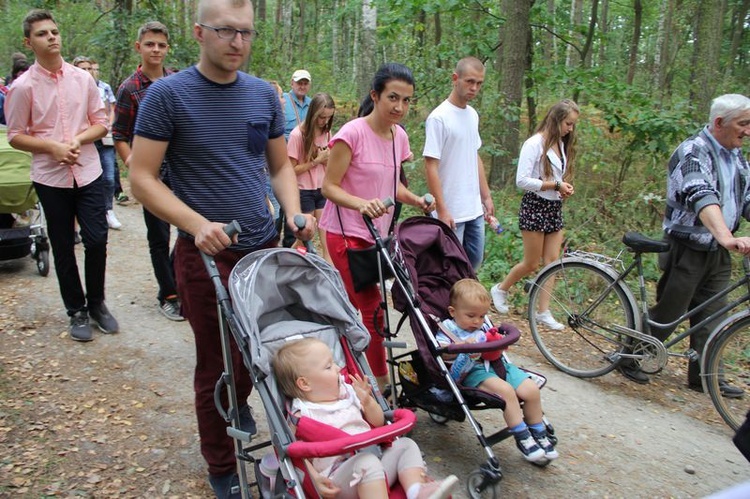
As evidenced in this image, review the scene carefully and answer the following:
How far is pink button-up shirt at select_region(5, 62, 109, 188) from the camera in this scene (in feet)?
15.0

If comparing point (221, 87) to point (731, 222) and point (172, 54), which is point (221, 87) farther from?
point (172, 54)

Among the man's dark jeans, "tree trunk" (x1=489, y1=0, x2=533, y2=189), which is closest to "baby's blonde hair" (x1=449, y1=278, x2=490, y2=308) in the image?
the man's dark jeans

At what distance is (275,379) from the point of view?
2693mm

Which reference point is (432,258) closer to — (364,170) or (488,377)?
(364,170)

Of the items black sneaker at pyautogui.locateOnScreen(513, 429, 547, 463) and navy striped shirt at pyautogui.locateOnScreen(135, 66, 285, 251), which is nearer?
navy striped shirt at pyautogui.locateOnScreen(135, 66, 285, 251)

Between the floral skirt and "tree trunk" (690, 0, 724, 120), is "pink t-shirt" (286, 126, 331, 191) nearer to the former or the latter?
the floral skirt

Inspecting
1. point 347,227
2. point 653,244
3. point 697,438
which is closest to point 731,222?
point 653,244

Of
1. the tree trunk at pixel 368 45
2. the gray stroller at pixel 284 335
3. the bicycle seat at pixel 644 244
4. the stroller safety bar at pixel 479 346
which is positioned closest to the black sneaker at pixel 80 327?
the gray stroller at pixel 284 335

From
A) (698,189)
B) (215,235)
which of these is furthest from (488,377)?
(698,189)

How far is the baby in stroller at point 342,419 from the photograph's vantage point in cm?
239

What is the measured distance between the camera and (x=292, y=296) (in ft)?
10.0

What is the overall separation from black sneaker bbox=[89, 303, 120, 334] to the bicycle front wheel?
3.62 metres

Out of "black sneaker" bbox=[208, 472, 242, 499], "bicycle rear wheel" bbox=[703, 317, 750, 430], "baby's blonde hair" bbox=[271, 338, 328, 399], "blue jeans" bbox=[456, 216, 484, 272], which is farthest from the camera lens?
"blue jeans" bbox=[456, 216, 484, 272]

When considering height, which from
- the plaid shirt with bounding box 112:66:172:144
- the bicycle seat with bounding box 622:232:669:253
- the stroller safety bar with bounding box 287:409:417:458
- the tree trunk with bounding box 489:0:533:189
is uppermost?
the tree trunk with bounding box 489:0:533:189
